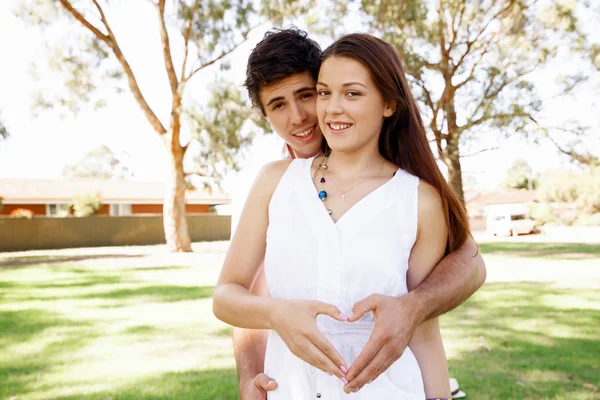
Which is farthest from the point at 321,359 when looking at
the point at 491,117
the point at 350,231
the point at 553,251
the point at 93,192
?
the point at 93,192

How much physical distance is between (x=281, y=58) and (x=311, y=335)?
121 centimetres

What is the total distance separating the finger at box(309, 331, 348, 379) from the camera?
1290 mm

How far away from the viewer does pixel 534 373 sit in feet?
17.2

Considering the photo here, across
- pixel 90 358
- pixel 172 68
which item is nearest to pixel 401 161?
pixel 90 358

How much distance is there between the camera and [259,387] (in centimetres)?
164

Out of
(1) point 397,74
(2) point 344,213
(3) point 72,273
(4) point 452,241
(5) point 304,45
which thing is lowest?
(3) point 72,273

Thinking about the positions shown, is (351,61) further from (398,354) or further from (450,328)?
(450,328)

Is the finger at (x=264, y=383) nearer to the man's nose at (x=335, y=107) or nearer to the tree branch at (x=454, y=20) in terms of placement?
the man's nose at (x=335, y=107)

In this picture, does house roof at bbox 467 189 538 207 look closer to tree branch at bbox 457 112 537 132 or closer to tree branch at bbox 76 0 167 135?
tree branch at bbox 457 112 537 132

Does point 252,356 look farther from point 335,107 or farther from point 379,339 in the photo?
point 335,107

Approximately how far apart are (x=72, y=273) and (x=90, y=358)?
364 inches

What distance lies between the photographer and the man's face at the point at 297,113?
2.13 metres

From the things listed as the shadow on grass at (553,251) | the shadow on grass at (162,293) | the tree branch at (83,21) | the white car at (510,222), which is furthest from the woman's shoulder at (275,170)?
the white car at (510,222)

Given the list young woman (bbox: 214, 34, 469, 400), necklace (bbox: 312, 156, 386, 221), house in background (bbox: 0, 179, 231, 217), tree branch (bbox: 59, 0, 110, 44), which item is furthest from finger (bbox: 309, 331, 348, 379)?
house in background (bbox: 0, 179, 231, 217)
